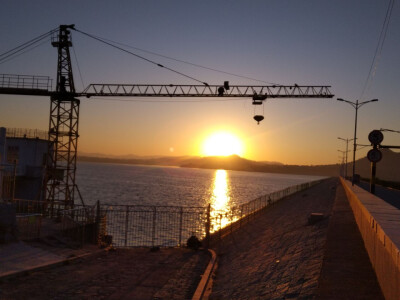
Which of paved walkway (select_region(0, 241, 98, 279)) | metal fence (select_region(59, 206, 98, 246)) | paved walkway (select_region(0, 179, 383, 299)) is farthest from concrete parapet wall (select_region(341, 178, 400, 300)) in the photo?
metal fence (select_region(59, 206, 98, 246))

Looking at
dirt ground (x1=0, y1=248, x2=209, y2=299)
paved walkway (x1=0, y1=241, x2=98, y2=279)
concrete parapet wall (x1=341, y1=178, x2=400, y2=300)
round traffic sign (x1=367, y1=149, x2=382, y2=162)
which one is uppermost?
round traffic sign (x1=367, y1=149, x2=382, y2=162)

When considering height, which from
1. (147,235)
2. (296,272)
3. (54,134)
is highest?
(54,134)

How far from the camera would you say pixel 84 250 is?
18.9 m

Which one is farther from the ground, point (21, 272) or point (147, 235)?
point (21, 272)

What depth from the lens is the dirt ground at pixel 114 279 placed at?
12.3 metres

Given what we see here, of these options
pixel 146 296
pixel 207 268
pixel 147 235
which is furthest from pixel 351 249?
pixel 147 235

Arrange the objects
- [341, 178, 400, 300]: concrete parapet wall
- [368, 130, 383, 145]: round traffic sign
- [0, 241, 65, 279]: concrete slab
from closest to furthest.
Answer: [341, 178, 400, 300]: concrete parapet wall < [0, 241, 65, 279]: concrete slab < [368, 130, 383, 145]: round traffic sign

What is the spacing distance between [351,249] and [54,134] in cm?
4372

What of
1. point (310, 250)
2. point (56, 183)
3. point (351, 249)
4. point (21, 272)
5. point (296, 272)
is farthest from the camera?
point (56, 183)

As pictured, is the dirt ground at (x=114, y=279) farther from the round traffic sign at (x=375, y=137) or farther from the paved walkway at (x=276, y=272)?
the round traffic sign at (x=375, y=137)

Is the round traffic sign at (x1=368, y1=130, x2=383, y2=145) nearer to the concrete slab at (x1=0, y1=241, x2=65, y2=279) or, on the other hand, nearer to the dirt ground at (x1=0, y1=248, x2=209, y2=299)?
the dirt ground at (x1=0, y1=248, x2=209, y2=299)

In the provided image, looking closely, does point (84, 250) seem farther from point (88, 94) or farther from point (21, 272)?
point (88, 94)

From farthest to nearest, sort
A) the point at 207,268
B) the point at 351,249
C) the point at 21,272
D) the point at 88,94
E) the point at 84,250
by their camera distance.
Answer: the point at 88,94 < the point at 84,250 < the point at 207,268 < the point at 21,272 < the point at 351,249

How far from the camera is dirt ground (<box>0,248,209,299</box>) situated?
12.3m
